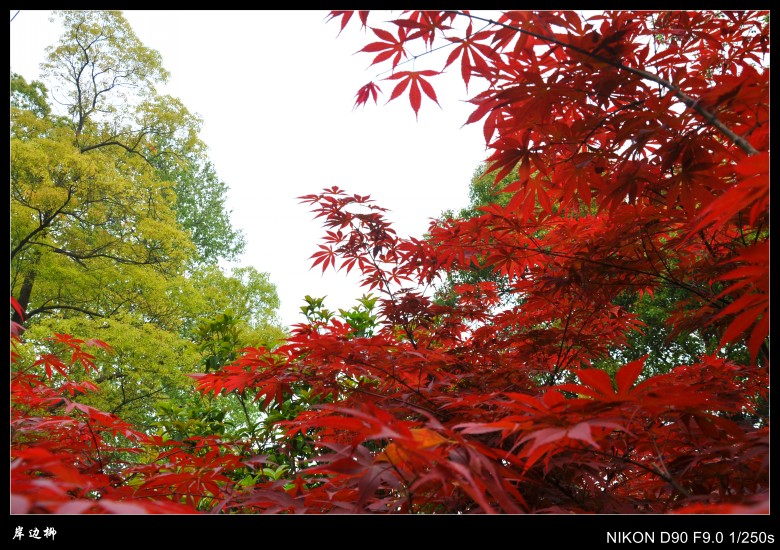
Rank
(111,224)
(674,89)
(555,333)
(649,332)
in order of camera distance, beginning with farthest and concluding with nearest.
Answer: (111,224) → (649,332) → (555,333) → (674,89)

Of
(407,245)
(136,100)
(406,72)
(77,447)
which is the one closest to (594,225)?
(407,245)

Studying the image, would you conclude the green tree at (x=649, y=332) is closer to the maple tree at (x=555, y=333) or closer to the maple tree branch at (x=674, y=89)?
the maple tree at (x=555, y=333)

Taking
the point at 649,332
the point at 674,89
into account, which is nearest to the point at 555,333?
the point at 674,89

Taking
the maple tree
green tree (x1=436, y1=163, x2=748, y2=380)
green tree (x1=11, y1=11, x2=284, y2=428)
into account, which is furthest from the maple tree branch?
green tree (x1=11, y1=11, x2=284, y2=428)

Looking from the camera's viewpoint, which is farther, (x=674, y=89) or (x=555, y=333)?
(x=555, y=333)

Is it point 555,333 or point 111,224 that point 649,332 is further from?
point 111,224

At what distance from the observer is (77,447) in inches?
52.1

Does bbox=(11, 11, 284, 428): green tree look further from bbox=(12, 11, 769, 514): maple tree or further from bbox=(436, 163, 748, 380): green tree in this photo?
bbox=(12, 11, 769, 514): maple tree

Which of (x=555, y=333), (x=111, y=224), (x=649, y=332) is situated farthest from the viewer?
(x=111, y=224)

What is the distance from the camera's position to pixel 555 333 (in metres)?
1.70

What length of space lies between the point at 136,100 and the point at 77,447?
7.49 metres

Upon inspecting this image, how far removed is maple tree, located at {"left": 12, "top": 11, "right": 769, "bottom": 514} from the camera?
67 cm
